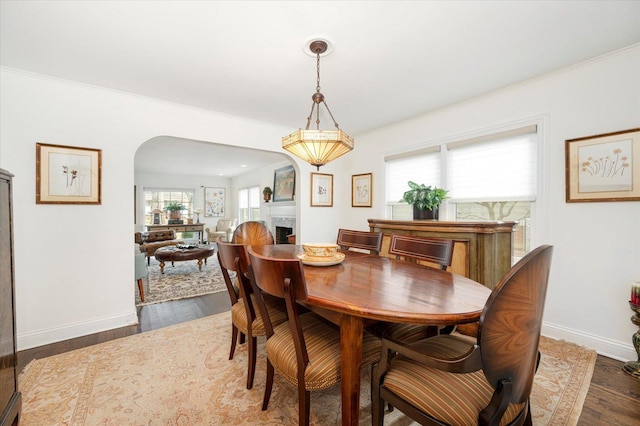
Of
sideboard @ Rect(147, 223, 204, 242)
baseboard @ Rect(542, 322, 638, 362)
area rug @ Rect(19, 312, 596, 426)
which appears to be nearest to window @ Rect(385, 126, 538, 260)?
baseboard @ Rect(542, 322, 638, 362)

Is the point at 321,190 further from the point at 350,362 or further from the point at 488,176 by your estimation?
the point at 350,362

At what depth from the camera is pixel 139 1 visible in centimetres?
155

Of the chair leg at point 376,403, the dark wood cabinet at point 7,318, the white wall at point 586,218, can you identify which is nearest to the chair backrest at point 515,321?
the chair leg at point 376,403

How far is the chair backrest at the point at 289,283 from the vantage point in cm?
108

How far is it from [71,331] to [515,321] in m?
3.47

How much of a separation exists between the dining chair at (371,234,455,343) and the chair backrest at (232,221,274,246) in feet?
4.54

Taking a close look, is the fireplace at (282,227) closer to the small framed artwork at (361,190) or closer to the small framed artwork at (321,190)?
the small framed artwork at (321,190)

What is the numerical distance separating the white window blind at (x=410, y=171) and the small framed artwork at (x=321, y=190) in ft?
3.39

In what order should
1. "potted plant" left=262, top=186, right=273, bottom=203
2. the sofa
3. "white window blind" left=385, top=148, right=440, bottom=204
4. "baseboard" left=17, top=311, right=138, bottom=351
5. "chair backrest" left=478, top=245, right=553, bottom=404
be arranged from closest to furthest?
"chair backrest" left=478, top=245, right=553, bottom=404 < "baseboard" left=17, top=311, right=138, bottom=351 < "white window blind" left=385, top=148, right=440, bottom=204 < the sofa < "potted plant" left=262, top=186, right=273, bottom=203

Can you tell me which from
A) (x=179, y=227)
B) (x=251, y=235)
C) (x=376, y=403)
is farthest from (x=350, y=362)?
(x=179, y=227)

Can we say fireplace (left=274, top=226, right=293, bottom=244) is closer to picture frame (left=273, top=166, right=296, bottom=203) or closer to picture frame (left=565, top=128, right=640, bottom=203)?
picture frame (left=273, top=166, right=296, bottom=203)

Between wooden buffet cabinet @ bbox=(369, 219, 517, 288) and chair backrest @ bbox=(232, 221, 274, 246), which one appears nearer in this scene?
wooden buffet cabinet @ bbox=(369, 219, 517, 288)

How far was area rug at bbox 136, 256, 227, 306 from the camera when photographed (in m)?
3.55

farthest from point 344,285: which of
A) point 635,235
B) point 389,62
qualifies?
point 635,235
